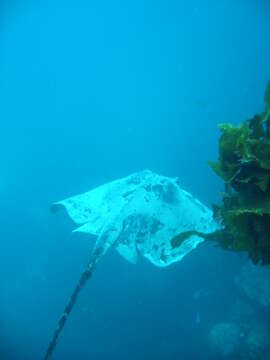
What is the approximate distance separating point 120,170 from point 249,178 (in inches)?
848

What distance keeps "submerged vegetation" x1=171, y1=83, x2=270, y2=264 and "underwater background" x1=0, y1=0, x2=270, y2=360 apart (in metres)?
9.58

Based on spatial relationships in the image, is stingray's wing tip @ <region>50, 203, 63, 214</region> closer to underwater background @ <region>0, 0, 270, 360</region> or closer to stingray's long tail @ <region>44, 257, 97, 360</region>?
stingray's long tail @ <region>44, 257, 97, 360</region>

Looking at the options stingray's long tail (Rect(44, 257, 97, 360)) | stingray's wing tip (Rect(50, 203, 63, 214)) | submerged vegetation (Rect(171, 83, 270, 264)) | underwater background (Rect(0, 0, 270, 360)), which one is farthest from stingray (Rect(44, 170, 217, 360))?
underwater background (Rect(0, 0, 270, 360))

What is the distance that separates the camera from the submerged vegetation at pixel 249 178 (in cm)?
319

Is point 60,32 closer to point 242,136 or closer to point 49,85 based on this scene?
point 49,85

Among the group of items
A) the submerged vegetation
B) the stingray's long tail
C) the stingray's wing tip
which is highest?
the stingray's wing tip

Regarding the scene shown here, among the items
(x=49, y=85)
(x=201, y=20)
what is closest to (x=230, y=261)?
(x=49, y=85)

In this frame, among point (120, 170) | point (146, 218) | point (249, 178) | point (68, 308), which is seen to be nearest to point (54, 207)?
point (146, 218)

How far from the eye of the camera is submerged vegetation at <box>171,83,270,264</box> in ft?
10.5

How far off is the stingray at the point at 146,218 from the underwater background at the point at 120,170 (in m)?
6.33

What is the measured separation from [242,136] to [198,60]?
58.2m

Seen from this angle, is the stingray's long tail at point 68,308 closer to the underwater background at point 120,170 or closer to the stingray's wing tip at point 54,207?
the stingray's wing tip at point 54,207

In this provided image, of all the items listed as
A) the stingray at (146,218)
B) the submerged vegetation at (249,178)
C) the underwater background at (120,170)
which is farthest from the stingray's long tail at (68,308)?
the underwater background at (120,170)

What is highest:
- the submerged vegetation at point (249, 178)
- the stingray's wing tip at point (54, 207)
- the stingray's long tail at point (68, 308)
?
the stingray's wing tip at point (54, 207)
